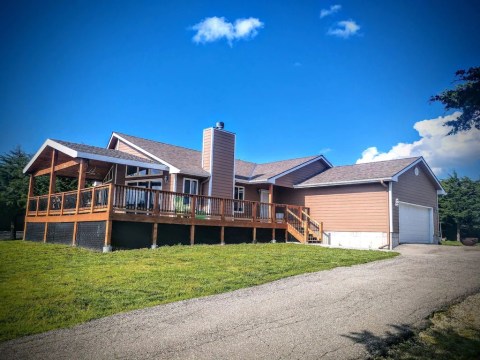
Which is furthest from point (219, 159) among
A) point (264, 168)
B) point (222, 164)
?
point (264, 168)

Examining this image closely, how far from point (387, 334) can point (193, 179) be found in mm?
15714

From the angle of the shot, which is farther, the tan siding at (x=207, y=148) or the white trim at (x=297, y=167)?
the white trim at (x=297, y=167)

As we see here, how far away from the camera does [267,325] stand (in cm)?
542

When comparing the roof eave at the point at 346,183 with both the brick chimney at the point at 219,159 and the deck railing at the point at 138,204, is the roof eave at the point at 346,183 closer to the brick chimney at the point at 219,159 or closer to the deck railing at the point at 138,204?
the deck railing at the point at 138,204

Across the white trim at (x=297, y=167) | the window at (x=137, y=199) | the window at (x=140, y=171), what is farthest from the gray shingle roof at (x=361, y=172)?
the window at (x=137, y=199)

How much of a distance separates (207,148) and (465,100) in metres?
13.2

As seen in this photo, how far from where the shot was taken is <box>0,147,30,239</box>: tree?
25.3 metres

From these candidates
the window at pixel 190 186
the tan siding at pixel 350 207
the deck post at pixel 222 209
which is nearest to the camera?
the deck post at pixel 222 209

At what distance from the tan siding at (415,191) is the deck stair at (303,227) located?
14.7 ft

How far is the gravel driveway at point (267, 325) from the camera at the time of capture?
4457 millimetres

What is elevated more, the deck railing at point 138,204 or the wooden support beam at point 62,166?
the wooden support beam at point 62,166

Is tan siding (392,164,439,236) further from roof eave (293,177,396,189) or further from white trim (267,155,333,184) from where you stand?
white trim (267,155,333,184)

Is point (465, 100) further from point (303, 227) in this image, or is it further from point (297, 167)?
point (297, 167)

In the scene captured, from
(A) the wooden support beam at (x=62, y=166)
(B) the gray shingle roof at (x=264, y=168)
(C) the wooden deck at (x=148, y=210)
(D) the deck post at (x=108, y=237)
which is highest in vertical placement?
(B) the gray shingle roof at (x=264, y=168)
